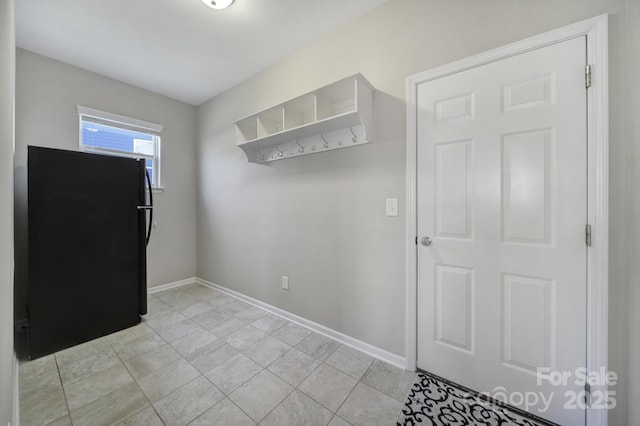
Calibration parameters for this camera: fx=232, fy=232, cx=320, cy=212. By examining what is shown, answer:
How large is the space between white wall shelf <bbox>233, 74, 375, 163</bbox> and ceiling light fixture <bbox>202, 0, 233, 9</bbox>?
0.77 metres

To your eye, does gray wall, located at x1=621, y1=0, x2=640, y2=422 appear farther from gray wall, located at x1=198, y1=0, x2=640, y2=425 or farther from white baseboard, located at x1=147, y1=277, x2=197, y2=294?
white baseboard, located at x1=147, y1=277, x2=197, y2=294

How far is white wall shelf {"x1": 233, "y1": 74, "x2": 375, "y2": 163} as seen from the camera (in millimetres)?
1736

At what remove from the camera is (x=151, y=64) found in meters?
2.54

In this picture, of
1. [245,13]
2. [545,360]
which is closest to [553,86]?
[545,360]

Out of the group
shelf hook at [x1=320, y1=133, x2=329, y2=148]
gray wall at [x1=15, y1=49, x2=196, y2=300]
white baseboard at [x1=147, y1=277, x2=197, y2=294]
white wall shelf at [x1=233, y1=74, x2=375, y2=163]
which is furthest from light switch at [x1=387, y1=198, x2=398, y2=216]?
white baseboard at [x1=147, y1=277, x2=197, y2=294]

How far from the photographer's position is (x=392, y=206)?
68.3 inches

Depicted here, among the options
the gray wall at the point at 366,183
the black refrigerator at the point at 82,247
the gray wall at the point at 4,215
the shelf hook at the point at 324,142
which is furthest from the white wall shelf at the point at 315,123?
the gray wall at the point at 4,215

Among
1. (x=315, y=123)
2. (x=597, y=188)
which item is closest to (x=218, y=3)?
(x=315, y=123)

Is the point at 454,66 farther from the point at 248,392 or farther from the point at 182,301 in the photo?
the point at 182,301

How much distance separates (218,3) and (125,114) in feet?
6.81

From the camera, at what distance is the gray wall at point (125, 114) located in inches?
89.4

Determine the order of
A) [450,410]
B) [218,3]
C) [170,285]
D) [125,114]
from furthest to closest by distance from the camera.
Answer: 1. [170,285]
2. [125,114]
3. [218,3]
4. [450,410]

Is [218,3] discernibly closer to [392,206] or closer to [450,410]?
[392,206]

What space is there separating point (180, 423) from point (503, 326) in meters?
1.89
